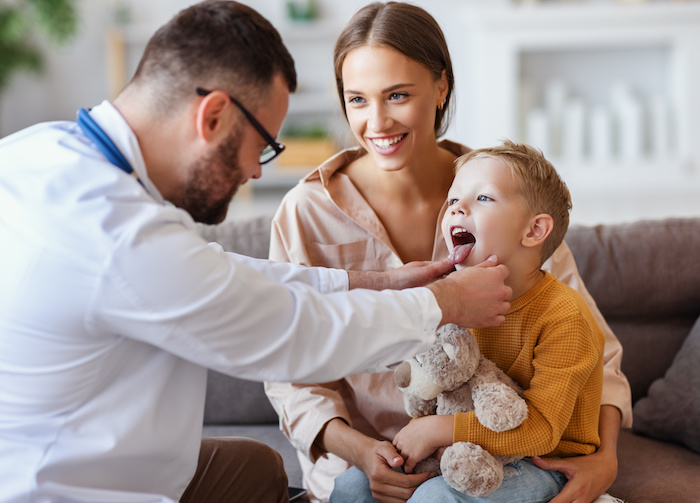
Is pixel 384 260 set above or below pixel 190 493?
above

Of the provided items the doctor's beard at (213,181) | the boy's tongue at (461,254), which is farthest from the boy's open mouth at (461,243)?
the doctor's beard at (213,181)

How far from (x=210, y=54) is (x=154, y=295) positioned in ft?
1.38

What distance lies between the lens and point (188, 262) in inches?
41.9

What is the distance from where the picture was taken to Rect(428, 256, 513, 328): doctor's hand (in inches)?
49.1

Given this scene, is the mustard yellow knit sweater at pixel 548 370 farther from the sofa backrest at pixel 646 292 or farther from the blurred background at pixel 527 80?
the blurred background at pixel 527 80

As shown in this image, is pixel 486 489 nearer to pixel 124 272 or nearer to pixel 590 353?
pixel 590 353

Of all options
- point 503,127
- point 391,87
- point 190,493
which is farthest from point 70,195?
point 503,127

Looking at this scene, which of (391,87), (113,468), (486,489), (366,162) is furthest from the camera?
(366,162)

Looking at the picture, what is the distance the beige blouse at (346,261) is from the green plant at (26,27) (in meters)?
5.03

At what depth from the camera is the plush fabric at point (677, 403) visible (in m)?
1.85

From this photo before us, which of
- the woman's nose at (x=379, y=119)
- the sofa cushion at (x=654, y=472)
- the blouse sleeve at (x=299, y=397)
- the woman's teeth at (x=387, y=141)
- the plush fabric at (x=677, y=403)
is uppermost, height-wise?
the woman's nose at (x=379, y=119)

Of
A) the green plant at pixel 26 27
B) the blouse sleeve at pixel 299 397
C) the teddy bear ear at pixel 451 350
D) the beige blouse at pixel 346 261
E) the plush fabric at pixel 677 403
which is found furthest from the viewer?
the green plant at pixel 26 27

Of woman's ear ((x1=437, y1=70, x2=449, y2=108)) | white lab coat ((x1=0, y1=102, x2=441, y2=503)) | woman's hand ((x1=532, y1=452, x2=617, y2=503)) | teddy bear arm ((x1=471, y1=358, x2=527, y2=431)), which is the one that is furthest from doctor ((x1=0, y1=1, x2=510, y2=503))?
woman's ear ((x1=437, y1=70, x2=449, y2=108))

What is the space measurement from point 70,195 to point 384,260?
0.85 metres
